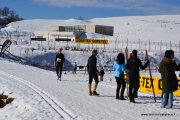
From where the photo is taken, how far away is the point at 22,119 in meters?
8.86

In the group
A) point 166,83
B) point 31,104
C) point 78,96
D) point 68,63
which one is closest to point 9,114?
point 31,104

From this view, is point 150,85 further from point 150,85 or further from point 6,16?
point 6,16

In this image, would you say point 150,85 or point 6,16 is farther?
point 6,16

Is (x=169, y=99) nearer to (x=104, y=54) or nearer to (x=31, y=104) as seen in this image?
(x=31, y=104)

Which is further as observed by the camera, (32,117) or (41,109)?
(41,109)

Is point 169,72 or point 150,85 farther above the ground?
point 169,72

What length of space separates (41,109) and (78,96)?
286 cm

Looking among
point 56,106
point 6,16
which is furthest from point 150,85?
point 6,16

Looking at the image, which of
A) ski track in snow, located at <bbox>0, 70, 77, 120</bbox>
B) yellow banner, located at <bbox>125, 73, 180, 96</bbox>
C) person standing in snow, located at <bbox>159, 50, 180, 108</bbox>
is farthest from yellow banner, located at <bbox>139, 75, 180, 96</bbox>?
person standing in snow, located at <bbox>159, 50, 180, 108</bbox>

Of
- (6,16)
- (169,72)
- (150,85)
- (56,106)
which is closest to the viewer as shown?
(169,72)

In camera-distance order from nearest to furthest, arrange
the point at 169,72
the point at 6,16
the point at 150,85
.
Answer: the point at 169,72
the point at 150,85
the point at 6,16

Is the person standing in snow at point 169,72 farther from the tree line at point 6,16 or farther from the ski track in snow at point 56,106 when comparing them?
the tree line at point 6,16

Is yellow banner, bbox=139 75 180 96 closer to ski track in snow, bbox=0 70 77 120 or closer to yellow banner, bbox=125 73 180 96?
yellow banner, bbox=125 73 180 96

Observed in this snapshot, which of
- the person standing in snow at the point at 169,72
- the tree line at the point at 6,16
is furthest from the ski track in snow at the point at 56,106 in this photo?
the tree line at the point at 6,16
